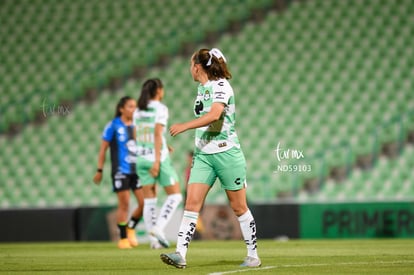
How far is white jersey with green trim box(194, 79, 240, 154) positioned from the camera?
27.6ft

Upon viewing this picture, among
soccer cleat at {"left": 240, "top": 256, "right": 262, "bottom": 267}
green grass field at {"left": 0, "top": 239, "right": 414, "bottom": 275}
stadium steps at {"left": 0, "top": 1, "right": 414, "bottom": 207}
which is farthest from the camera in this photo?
stadium steps at {"left": 0, "top": 1, "right": 414, "bottom": 207}

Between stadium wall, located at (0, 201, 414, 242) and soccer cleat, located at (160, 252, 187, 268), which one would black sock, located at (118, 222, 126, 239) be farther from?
soccer cleat, located at (160, 252, 187, 268)

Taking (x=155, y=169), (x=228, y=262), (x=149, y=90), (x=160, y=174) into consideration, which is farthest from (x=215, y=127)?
(x=149, y=90)

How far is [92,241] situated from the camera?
1681 cm

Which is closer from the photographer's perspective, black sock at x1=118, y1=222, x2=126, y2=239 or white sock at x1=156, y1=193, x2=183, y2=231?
white sock at x1=156, y1=193, x2=183, y2=231

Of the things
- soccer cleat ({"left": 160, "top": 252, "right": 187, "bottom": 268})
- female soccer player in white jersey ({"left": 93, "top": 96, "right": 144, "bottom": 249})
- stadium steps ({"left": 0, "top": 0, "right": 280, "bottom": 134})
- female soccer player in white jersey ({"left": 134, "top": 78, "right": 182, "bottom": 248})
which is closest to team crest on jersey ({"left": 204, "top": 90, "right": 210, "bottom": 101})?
soccer cleat ({"left": 160, "top": 252, "right": 187, "bottom": 268})

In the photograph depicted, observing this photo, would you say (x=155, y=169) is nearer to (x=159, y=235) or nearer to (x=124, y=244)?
(x=159, y=235)

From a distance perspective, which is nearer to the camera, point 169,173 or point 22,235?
point 169,173

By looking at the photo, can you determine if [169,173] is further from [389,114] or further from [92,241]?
[389,114]

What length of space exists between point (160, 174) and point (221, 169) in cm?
400

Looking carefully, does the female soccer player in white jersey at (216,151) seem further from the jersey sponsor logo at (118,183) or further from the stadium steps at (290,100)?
the stadium steps at (290,100)

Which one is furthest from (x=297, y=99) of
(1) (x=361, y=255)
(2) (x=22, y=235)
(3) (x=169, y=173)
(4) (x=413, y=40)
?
(1) (x=361, y=255)

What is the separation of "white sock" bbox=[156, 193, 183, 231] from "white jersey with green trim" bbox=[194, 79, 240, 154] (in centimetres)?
385

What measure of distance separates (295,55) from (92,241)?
23.1 feet
